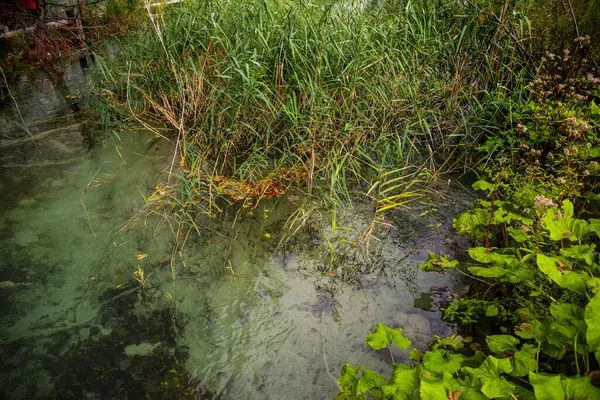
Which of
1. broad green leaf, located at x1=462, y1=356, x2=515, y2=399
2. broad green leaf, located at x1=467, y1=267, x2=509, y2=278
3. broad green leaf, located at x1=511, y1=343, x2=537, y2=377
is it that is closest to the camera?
broad green leaf, located at x1=462, y1=356, x2=515, y2=399

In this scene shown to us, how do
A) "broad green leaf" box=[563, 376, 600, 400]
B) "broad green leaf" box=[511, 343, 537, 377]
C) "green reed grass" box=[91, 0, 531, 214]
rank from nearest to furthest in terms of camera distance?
1. "broad green leaf" box=[563, 376, 600, 400]
2. "broad green leaf" box=[511, 343, 537, 377]
3. "green reed grass" box=[91, 0, 531, 214]

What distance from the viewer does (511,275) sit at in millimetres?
1754

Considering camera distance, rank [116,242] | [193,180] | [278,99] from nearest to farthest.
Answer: [116,242]
[193,180]
[278,99]

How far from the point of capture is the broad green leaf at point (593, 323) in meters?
1.14

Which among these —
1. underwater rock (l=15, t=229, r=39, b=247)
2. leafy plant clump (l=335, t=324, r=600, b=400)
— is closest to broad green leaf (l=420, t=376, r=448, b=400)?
leafy plant clump (l=335, t=324, r=600, b=400)

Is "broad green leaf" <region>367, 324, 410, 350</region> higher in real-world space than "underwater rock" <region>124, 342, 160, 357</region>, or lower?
higher

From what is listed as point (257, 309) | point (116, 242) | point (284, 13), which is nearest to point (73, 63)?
point (284, 13)

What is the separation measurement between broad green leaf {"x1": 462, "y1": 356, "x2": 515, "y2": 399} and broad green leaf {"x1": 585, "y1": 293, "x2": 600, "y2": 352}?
0.73 ft

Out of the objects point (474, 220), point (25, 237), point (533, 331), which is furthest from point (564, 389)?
point (25, 237)

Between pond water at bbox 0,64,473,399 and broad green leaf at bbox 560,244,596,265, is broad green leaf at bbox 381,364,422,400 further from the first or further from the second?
broad green leaf at bbox 560,244,596,265

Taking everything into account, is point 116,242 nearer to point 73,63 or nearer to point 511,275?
point 511,275

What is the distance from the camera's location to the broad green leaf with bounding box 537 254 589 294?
4.70ft

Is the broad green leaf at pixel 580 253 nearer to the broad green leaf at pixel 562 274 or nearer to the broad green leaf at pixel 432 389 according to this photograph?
the broad green leaf at pixel 562 274

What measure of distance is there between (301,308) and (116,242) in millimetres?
1225
